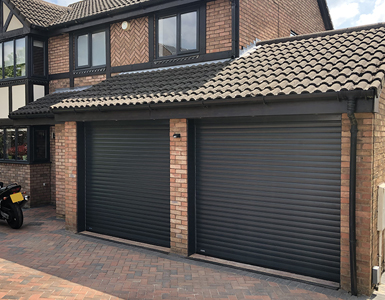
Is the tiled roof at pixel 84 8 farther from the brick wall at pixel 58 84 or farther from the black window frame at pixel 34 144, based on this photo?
the black window frame at pixel 34 144

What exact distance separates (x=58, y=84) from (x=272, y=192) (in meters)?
9.29

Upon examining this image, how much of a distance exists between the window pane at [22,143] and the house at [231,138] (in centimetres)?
128

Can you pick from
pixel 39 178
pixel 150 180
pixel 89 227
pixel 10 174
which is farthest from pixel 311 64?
pixel 10 174

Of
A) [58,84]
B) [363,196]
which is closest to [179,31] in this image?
[58,84]

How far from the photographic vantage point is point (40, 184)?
40.2 ft

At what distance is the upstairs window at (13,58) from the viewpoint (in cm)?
1275

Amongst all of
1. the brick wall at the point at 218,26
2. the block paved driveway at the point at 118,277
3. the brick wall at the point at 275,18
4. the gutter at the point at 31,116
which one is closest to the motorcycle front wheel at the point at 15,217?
the block paved driveway at the point at 118,277

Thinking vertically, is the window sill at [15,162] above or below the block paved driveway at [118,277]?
above

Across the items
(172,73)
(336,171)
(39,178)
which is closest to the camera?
(336,171)

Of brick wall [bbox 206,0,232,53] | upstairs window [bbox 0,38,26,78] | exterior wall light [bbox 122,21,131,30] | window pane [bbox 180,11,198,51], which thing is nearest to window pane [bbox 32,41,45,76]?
upstairs window [bbox 0,38,26,78]

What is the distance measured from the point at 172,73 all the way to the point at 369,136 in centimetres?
516

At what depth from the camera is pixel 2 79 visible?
43.5ft

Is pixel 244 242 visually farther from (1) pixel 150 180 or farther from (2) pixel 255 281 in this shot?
(1) pixel 150 180

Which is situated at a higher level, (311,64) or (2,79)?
(2,79)
